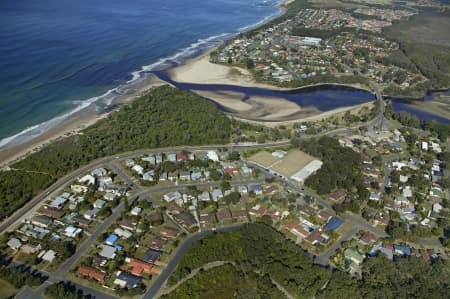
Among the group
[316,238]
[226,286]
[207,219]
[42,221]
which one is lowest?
[226,286]

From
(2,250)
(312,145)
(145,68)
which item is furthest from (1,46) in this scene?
(312,145)

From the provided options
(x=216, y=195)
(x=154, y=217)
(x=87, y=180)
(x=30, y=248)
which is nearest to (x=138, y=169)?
(x=87, y=180)

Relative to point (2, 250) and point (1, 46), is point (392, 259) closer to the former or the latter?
point (2, 250)

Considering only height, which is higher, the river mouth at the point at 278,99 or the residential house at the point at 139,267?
the river mouth at the point at 278,99

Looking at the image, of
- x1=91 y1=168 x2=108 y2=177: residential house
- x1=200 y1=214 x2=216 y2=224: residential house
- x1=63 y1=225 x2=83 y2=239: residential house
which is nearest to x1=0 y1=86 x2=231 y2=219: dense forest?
x1=91 y1=168 x2=108 y2=177: residential house

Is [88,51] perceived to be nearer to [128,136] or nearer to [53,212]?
[128,136]

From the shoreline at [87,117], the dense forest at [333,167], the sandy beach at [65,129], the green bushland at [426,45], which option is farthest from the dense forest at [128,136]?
the green bushland at [426,45]

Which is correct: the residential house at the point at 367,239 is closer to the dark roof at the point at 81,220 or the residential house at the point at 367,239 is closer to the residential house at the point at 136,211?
the residential house at the point at 136,211
